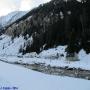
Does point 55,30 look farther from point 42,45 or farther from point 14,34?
point 14,34

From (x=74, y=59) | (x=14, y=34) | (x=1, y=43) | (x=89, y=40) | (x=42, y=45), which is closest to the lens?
(x=74, y=59)

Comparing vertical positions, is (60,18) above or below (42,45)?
above

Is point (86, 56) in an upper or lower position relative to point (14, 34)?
Answer: lower

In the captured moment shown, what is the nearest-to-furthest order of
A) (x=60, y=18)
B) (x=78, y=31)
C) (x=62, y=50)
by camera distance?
(x=62, y=50)
(x=78, y=31)
(x=60, y=18)

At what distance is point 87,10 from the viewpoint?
89.2 m

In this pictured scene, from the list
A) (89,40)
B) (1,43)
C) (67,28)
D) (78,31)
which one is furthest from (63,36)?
(1,43)

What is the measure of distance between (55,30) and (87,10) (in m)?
15.9

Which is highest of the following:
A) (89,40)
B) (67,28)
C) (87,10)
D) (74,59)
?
(87,10)

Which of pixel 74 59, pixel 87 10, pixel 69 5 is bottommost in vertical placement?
pixel 74 59

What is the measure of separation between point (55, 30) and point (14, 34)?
8080cm

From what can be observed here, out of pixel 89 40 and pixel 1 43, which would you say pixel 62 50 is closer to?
pixel 89 40

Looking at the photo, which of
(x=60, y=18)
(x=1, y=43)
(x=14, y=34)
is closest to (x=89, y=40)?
(x=60, y=18)

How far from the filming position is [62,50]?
251 feet

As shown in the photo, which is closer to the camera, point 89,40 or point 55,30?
point 89,40
